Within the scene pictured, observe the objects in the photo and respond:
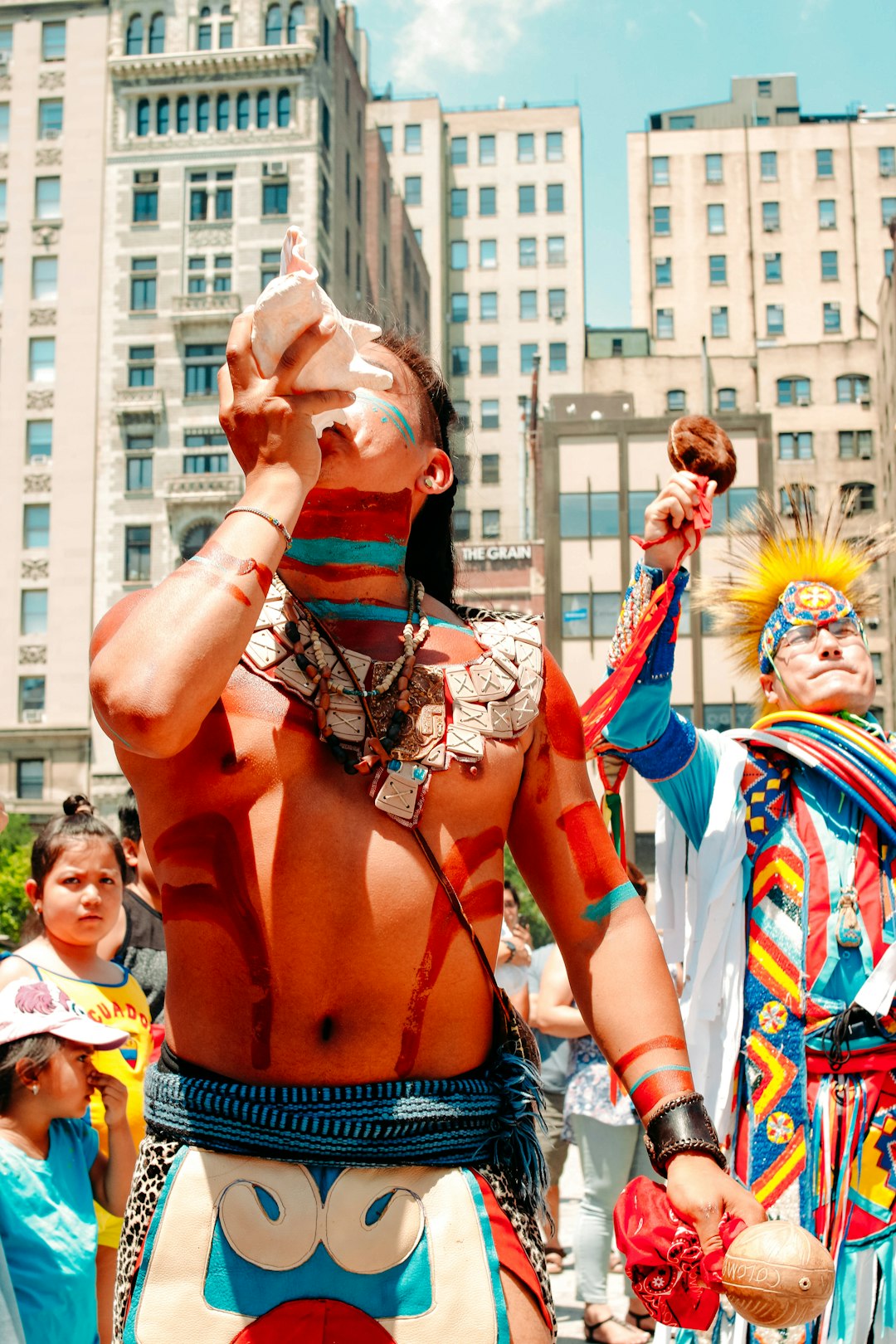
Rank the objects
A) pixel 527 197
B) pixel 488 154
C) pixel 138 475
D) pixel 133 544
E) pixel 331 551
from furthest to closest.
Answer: pixel 488 154
pixel 527 197
pixel 138 475
pixel 133 544
pixel 331 551

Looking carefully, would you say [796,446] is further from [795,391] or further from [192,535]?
[192,535]

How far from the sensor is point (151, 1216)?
77.6 inches

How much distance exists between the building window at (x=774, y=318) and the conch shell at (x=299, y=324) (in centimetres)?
6973

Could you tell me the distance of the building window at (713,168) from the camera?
68812 mm

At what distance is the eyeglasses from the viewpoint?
13.5 ft

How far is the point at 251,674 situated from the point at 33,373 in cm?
4768

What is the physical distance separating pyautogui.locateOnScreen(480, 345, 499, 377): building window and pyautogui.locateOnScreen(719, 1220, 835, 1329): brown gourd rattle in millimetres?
71347

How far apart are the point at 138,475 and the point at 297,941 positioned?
Result: 45041 mm

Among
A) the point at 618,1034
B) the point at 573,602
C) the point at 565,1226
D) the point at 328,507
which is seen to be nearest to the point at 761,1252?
the point at 618,1034

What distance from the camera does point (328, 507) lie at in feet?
7.57

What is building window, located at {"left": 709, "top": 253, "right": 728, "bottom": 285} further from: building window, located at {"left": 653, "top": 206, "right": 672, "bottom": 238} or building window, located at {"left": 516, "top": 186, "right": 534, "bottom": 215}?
building window, located at {"left": 516, "top": 186, "right": 534, "bottom": 215}

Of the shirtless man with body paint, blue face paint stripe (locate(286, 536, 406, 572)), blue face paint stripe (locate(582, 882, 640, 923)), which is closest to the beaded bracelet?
the shirtless man with body paint

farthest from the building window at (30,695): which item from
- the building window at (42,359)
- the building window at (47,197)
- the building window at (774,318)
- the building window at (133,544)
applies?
the building window at (774,318)

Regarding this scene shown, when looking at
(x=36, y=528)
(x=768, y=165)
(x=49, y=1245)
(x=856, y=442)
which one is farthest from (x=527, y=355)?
(x=49, y=1245)
